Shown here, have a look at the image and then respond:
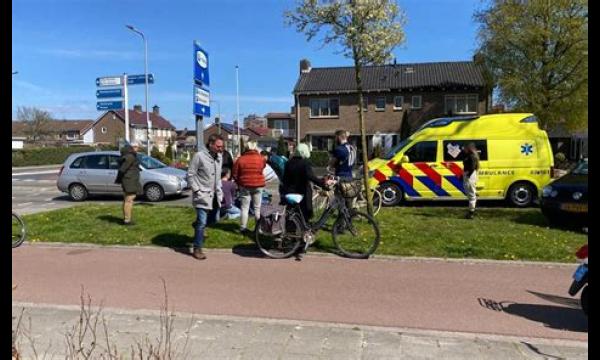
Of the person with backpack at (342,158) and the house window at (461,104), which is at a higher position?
the house window at (461,104)

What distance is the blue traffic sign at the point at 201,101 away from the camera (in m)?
10.5

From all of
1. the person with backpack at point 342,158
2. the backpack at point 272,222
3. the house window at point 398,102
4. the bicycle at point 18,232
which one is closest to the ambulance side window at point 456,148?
the person with backpack at point 342,158

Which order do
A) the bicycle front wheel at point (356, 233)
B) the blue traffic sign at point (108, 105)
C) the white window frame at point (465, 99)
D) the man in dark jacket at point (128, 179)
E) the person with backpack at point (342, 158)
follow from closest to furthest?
the bicycle front wheel at point (356, 233) → the person with backpack at point (342, 158) → the man in dark jacket at point (128, 179) → the blue traffic sign at point (108, 105) → the white window frame at point (465, 99)

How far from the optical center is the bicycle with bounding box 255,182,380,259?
7301 millimetres

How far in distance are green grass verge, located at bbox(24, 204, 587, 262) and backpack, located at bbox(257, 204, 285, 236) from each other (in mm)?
804

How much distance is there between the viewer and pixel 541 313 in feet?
16.7

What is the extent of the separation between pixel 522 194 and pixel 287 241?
837 centimetres

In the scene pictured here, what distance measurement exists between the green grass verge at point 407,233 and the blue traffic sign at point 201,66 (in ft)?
9.48

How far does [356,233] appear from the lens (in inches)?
297

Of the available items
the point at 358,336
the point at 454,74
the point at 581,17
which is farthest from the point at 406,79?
the point at 358,336

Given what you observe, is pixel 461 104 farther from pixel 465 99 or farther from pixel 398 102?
pixel 398 102

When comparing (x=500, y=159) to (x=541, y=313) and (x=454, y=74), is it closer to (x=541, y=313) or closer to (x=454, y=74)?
(x=541, y=313)

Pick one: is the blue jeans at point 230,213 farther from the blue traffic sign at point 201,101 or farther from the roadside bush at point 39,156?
the roadside bush at point 39,156
